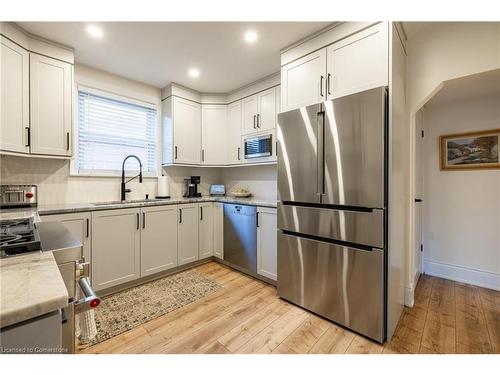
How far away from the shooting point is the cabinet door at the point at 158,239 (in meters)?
2.60

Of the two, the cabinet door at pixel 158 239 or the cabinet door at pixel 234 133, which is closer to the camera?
the cabinet door at pixel 158 239

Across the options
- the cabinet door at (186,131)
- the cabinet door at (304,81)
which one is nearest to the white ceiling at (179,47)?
the cabinet door at (304,81)

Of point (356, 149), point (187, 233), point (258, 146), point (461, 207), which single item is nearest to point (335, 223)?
point (356, 149)

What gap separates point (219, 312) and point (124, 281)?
1.11 meters

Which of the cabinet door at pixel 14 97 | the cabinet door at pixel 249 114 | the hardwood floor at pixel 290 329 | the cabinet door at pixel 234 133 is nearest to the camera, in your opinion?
the hardwood floor at pixel 290 329

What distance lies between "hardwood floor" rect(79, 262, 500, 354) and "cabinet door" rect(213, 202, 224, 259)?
0.81 metres

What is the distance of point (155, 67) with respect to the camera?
2.73 metres

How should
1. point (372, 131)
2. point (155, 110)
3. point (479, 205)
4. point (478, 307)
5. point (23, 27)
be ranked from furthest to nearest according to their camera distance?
point (155, 110)
point (479, 205)
point (478, 307)
point (23, 27)
point (372, 131)

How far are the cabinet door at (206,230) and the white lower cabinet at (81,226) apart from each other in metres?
1.29

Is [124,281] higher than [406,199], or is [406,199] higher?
[406,199]

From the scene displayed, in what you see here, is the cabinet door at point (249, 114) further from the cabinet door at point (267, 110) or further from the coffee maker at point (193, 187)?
the coffee maker at point (193, 187)

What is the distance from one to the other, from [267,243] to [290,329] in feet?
3.03

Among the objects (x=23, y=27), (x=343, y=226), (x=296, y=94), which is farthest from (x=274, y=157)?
(x=23, y=27)
